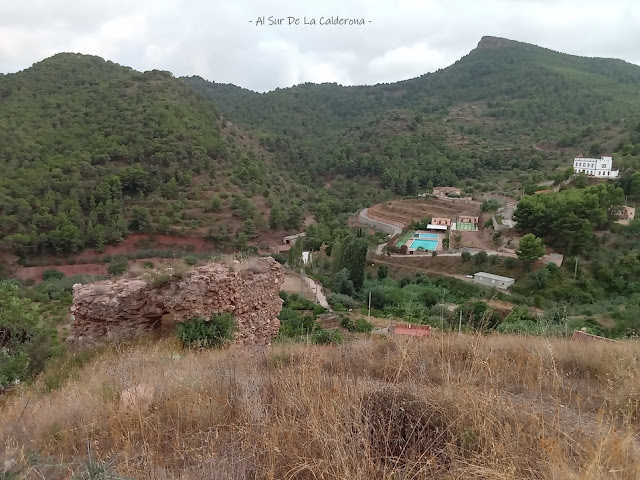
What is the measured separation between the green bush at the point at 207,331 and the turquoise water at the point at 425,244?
3136cm

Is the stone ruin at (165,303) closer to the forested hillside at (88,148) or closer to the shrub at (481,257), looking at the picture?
the shrub at (481,257)

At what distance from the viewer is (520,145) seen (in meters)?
63.0

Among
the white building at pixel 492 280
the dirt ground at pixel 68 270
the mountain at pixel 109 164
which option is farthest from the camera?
the mountain at pixel 109 164

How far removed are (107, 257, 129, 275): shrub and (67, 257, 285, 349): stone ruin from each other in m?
23.7

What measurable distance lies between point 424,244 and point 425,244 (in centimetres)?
9

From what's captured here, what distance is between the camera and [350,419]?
2365 mm

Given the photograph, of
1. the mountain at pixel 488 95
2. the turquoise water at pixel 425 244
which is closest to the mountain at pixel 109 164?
the turquoise water at pixel 425 244

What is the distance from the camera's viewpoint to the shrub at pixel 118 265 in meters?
28.9

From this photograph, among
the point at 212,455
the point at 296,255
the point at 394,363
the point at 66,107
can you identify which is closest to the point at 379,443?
the point at 212,455

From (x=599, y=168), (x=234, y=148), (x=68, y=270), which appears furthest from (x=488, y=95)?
(x=68, y=270)

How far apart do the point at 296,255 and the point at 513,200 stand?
24389 millimetres

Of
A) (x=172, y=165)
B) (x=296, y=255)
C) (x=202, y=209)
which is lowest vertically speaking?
(x=296, y=255)

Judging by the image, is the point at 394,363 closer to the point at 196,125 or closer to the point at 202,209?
the point at 202,209

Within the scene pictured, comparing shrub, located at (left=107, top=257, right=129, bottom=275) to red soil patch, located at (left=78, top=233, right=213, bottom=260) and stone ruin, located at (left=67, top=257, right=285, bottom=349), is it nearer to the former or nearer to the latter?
red soil patch, located at (left=78, top=233, right=213, bottom=260)
